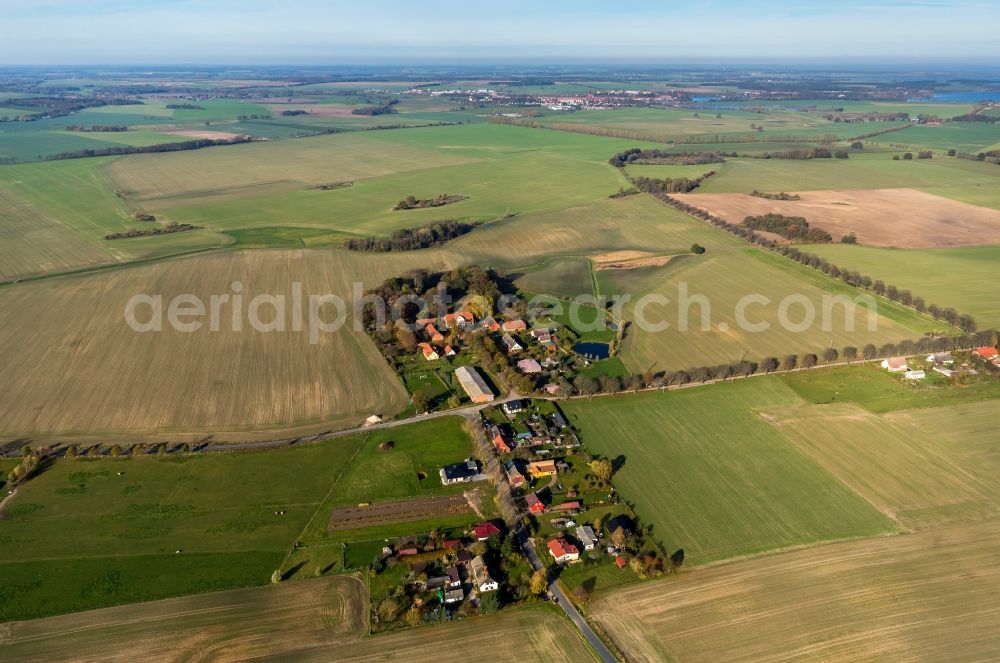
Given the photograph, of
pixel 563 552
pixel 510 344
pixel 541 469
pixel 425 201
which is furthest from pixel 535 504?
pixel 425 201

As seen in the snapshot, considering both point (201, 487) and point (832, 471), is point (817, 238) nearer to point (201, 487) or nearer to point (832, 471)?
point (832, 471)

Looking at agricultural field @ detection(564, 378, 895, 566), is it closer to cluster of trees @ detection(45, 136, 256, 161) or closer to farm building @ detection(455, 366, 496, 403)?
farm building @ detection(455, 366, 496, 403)

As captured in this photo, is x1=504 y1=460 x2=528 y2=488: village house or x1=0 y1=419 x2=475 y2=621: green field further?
x1=504 y1=460 x2=528 y2=488: village house

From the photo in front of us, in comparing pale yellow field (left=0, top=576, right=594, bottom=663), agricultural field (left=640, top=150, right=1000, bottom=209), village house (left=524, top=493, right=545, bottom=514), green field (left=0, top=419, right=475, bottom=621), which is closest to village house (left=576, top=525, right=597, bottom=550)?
village house (left=524, top=493, right=545, bottom=514)

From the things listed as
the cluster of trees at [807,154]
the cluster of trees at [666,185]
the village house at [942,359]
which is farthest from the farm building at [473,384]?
the cluster of trees at [807,154]

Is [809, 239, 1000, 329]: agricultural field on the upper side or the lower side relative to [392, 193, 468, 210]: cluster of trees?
lower

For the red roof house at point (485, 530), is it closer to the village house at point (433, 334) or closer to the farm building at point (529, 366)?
the farm building at point (529, 366)

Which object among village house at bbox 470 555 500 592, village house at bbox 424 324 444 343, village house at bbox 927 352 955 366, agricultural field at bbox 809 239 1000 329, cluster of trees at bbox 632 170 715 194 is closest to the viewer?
village house at bbox 470 555 500 592
